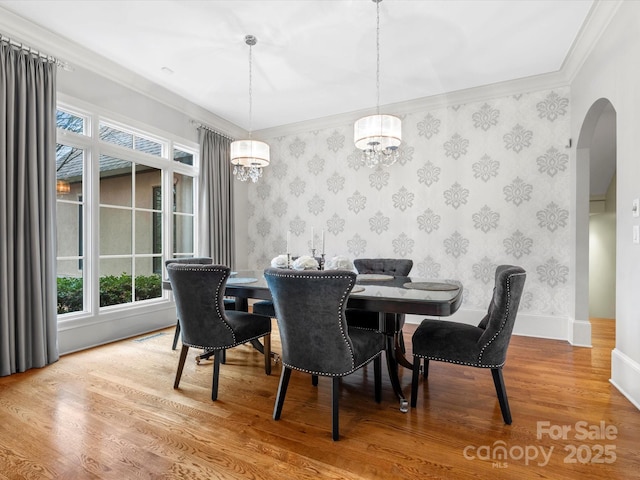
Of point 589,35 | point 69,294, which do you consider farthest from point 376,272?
point 69,294

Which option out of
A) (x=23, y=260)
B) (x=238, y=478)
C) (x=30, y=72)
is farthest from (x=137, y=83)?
(x=238, y=478)

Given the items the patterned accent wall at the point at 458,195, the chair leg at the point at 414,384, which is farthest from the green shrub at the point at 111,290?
the chair leg at the point at 414,384

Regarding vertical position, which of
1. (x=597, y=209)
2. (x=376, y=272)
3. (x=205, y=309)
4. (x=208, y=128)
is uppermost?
(x=208, y=128)

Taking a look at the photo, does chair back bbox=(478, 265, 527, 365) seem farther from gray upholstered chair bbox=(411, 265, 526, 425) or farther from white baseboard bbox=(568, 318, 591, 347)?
white baseboard bbox=(568, 318, 591, 347)

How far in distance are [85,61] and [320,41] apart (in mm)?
2205

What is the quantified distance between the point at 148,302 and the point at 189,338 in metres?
2.01

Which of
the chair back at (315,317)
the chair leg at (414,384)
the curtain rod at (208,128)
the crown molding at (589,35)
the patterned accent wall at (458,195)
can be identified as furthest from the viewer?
the curtain rod at (208,128)

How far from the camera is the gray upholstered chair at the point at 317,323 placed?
1.71 m

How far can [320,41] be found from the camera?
9.82ft

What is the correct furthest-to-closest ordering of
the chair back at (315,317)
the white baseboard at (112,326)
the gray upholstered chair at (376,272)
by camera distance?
the white baseboard at (112,326), the gray upholstered chair at (376,272), the chair back at (315,317)

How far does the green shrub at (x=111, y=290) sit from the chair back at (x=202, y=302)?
1.71 metres

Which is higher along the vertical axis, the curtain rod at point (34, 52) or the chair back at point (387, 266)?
the curtain rod at point (34, 52)

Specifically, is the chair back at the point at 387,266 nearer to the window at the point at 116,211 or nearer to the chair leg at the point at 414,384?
the chair leg at the point at 414,384

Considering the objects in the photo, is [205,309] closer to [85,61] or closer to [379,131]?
[379,131]
